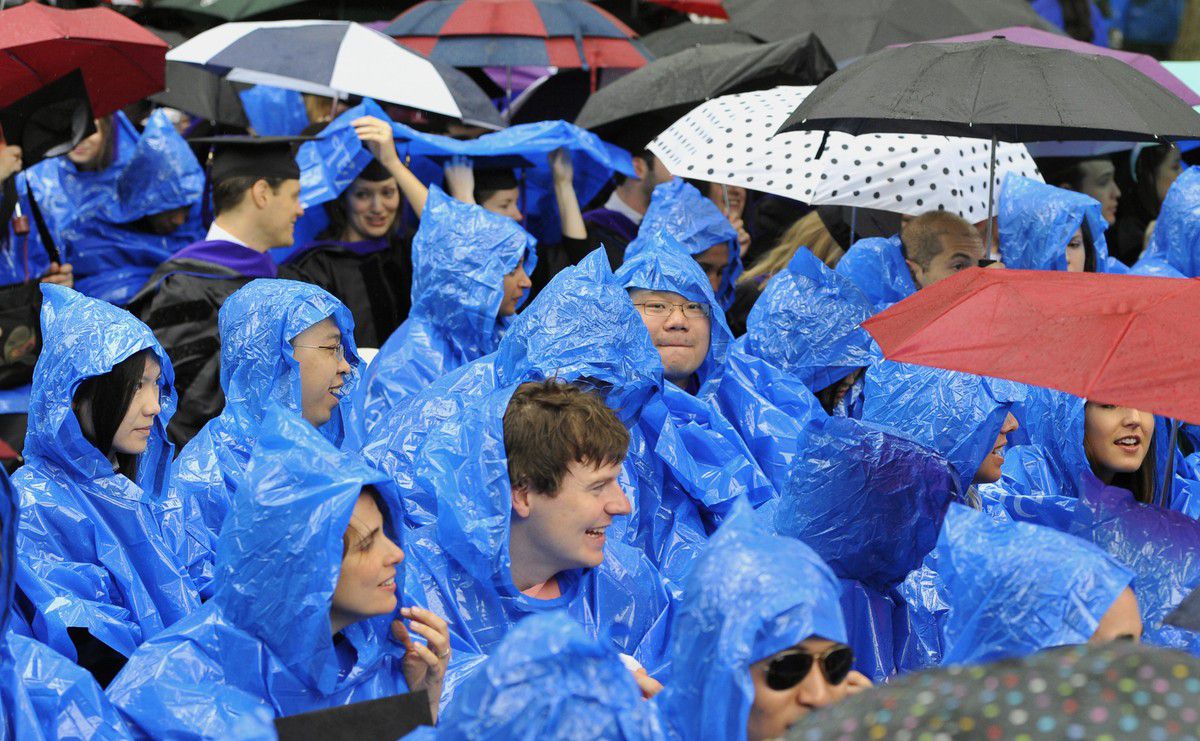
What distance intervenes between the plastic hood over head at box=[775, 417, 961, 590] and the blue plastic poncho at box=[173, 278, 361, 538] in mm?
1583

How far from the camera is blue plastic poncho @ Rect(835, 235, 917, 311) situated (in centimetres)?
629

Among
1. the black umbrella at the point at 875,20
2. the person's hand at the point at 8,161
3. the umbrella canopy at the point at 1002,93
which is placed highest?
the umbrella canopy at the point at 1002,93

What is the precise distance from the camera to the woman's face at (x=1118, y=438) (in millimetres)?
4699

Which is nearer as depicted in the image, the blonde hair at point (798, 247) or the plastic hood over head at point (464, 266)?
the plastic hood over head at point (464, 266)

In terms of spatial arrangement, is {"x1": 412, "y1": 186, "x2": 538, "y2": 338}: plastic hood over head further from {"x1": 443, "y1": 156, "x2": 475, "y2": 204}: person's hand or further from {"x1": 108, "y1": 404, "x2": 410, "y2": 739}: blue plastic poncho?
{"x1": 108, "y1": 404, "x2": 410, "y2": 739}: blue plastic poncho

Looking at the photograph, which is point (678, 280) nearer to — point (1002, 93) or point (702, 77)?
point (1002, 93)

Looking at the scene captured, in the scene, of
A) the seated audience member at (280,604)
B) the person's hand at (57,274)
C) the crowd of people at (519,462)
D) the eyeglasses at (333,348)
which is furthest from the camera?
the person's hand at (57,274)

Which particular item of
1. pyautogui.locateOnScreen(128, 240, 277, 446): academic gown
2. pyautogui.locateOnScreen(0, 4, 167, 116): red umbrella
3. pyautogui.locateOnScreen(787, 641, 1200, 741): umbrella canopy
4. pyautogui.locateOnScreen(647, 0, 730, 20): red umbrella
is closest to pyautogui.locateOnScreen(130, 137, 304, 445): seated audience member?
pyautogui.locateOnScreen(128, 240, 277, 446): academic gown

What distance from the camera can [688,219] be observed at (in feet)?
22.4

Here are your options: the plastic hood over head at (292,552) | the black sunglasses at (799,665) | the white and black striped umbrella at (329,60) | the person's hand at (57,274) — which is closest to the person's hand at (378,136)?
the white and black striped umbrella at (329,60)

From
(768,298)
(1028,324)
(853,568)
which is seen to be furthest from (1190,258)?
(1028,324)

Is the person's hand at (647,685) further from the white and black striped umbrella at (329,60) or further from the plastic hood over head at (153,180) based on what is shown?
the plastic hood over head at (153,180)

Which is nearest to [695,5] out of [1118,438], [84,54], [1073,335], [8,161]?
[84,54]

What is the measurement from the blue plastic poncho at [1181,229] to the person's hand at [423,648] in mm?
4466
